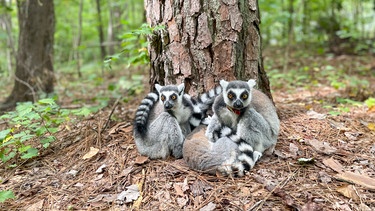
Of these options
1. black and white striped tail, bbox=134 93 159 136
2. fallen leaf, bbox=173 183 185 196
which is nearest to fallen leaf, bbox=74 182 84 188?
black and white striped tail, bbox=134 93 159 136

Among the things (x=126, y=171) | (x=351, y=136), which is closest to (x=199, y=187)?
(x=126, y=171)

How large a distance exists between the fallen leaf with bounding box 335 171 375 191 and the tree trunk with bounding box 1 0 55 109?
249 inches

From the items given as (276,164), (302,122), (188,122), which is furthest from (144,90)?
(276,164)

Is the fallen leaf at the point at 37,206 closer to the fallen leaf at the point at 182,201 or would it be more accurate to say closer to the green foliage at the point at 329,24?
the fallen leaf at the point at 182,201

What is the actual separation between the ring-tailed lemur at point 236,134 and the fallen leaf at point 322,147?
0.48 meters

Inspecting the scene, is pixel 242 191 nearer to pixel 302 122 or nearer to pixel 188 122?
pixel 188 122

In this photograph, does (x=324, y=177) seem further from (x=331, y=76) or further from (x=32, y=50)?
(x=32, y=50)

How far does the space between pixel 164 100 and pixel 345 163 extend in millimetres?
2179

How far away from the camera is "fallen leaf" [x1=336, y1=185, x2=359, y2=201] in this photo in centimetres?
251

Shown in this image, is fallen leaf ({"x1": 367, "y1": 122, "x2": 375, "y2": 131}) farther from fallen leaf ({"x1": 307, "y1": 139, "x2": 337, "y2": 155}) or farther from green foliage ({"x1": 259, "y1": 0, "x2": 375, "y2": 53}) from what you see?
green foliage ({"x1": 259, "y1": 0, "x2": 375, "y2": 53})

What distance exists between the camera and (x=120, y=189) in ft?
9.48

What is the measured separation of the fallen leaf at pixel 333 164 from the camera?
290 centimetres

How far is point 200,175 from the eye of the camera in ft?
9.66

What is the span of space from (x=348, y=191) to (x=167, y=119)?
207cm
